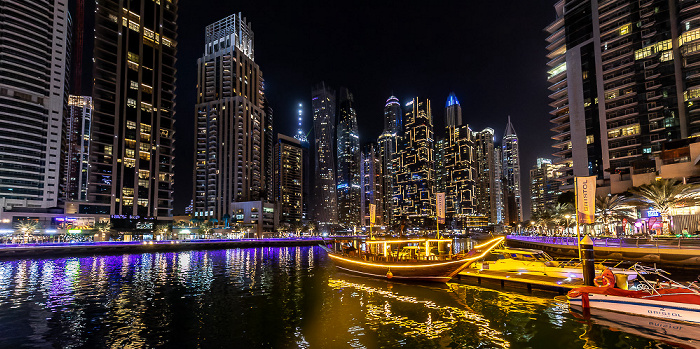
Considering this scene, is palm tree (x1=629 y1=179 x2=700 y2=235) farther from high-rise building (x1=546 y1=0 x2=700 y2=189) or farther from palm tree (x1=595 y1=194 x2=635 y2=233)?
high-rise building (x1=546 y1=0 x2=700 y2=189)

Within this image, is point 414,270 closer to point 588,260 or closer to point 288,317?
point 588,260

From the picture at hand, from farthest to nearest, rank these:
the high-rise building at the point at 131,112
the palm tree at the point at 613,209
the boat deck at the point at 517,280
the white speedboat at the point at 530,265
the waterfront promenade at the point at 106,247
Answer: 1. the high-rise building at the point at 131,112
2. the waterfront promenade at the point at 106,247
3. the palm tree at the point at 613,209
4. the white speedboat at the point at 530,265
5. the boat deck at the point at 517,280

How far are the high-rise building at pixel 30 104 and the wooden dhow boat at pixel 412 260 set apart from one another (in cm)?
10996

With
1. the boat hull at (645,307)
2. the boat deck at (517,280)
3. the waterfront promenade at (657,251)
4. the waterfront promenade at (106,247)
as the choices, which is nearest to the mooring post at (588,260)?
the boat hull at (645,307)

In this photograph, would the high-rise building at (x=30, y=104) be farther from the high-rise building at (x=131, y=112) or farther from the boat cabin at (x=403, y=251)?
the boat cabin at (x=403, y=251)

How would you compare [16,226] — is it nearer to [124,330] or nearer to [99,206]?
[99,206]

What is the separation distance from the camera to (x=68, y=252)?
6631cm

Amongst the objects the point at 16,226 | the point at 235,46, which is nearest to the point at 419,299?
the point at 16,226

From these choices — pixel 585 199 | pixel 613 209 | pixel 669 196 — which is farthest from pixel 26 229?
pixel 669 196

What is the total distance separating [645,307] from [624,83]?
88733 millimetres

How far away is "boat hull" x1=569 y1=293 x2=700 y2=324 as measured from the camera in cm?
1655

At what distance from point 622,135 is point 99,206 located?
456 ft

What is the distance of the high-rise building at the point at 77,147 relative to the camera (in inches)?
6914

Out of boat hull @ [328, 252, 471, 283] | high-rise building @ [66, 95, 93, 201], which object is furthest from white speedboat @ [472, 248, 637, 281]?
high-rise building @ [66, 95, 93, 201]
